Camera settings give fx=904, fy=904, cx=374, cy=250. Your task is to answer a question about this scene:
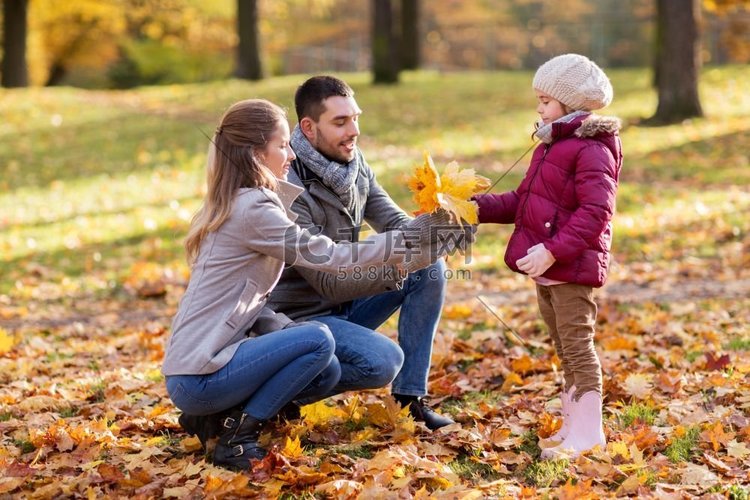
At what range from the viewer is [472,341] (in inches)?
225

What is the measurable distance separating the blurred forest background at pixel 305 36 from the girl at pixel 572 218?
89.5 ft

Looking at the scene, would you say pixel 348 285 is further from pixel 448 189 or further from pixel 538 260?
pixel 538 260

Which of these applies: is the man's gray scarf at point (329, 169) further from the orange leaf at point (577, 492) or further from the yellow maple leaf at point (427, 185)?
the orange leaf at point (577, 492)

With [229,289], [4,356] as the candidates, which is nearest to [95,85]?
[4,356]

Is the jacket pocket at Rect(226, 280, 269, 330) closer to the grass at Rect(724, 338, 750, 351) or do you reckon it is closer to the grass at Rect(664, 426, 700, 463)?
the grass at Rect(664, 426, 700, 463)

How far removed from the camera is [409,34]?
2505cm

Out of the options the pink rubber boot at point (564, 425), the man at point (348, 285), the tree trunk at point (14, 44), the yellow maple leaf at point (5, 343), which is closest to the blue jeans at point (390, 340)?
the man at point (348, 285)

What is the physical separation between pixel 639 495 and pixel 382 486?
0.97 m

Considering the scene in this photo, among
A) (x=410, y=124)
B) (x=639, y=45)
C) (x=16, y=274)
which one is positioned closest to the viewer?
(x=16, y=274)

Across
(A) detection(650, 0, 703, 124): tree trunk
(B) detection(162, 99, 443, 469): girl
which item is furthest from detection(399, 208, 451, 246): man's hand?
(A) detection(650, 0, 703, 124): tree trunk

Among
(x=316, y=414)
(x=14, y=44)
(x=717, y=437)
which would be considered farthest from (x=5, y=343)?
(x=14, y=44)

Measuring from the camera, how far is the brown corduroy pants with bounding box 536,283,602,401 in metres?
3.84

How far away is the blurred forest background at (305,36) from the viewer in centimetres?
3200

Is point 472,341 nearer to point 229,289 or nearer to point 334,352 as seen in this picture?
point 334,352
